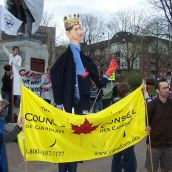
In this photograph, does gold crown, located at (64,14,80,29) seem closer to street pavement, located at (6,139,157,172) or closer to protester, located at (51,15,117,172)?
protester, located at (51,15,117,172)

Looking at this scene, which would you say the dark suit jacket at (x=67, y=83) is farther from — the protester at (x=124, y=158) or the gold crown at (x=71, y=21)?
the protester at (x=124, y=158)

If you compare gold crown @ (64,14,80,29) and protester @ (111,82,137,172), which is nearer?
gold crown @ (64,14,80,29)

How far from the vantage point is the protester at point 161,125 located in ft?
20.0

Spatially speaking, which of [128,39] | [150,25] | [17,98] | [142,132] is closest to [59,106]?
[142,132]

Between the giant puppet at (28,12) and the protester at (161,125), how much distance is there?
31.0 ft

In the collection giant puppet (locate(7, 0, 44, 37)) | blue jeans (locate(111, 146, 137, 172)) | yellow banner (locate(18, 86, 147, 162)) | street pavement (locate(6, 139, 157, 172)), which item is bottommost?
street pavement (locate(6, 139, 157, 172))

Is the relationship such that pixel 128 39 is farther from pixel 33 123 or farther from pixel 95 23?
pixel 33 123

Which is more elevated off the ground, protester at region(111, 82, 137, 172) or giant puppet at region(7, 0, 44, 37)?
giant puppet at region(7, 0, 44, 37)

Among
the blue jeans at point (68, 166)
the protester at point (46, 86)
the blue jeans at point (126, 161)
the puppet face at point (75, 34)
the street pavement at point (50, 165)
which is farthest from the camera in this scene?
the protester at point (46, 86)

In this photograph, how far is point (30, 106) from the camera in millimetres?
5328

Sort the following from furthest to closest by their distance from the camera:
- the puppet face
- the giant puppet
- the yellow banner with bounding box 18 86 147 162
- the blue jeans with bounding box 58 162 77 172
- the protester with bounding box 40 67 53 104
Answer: the giant puppet → the protester with bounding box 40 67 53 104 → the puppet face → the blue jeans with bounding box 58 162 77 172 → the yellow banner with bounding box 18 86 147 162

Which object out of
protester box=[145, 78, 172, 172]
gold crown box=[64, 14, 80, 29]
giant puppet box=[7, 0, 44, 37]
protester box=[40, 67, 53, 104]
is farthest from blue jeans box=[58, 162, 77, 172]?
giant puppet box=[7, 0, 44, 37]

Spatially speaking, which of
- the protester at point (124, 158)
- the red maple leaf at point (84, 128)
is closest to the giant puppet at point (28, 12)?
the protester at point (124, 158)

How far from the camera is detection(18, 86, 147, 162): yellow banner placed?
17.3 ft
